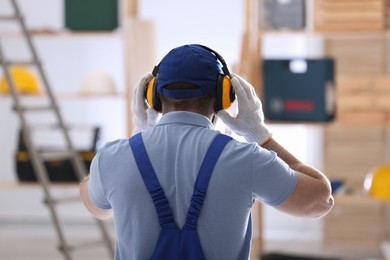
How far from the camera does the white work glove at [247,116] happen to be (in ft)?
6.98

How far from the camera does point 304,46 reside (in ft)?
24.4

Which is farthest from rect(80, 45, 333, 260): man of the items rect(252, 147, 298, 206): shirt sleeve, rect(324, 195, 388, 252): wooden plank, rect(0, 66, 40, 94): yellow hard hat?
rect(324, 195, 388, 252): wooden plank

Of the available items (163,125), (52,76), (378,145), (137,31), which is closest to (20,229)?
(52,76)

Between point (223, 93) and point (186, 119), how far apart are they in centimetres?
10

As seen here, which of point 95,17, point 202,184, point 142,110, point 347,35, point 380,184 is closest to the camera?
point 202,184

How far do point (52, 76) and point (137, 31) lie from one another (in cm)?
217

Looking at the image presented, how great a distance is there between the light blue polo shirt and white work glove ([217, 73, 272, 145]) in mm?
109

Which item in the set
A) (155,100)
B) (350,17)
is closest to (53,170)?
(350,17)

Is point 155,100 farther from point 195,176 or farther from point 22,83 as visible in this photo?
point 22,83

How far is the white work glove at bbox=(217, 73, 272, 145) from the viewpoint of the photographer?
2.13 m

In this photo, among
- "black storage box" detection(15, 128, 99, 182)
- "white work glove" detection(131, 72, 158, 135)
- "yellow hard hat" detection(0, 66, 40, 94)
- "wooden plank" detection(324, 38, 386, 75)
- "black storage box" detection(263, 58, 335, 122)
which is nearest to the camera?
"white work glove" detection(131, 72, 158, 135)

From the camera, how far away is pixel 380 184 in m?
5.59

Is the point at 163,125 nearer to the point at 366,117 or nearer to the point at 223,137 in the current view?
the point at 223,137

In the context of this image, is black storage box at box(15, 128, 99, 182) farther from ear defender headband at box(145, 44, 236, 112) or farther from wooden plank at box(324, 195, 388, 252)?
ear defender headband at box(145, 44, 236, 112)
